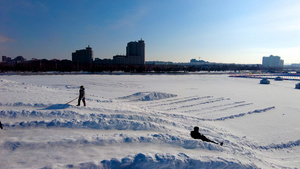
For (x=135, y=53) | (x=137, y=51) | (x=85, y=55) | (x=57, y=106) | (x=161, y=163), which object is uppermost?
(x=137, y=51)

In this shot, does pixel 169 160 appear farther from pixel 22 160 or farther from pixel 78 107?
pixel 78 107

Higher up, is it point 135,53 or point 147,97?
point 135,53

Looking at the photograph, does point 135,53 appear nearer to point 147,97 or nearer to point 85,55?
point 85,55

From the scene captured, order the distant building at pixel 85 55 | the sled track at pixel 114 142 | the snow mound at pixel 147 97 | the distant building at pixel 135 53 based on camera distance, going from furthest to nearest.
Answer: the distant building at pixel 135 53 < the distant building at pixel 85 55 < the snow mound at pixel 147 97 < the sled track at pixel 114 142

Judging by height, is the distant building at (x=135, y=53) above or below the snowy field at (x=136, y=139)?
above

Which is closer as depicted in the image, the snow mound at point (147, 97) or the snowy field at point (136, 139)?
the snowy field at point (136, 139)

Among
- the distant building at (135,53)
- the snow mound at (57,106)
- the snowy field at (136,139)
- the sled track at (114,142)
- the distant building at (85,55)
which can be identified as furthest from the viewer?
the distant building at (135,53)

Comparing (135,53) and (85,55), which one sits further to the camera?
(135,53)

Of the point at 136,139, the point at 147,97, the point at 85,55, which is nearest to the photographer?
the point at 136,139

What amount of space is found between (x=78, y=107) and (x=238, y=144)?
860cm

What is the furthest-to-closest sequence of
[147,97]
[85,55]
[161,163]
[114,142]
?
1. [85,55]
2. [147,97]
3. [114,142]
4. [161,163]

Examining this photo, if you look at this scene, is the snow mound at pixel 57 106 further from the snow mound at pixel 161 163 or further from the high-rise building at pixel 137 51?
the high-rise building at pixel 137 51

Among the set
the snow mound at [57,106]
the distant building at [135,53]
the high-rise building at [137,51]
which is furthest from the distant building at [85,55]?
the snow mound at [57,106]

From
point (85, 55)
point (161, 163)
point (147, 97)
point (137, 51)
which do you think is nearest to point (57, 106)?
point (161, 163)
